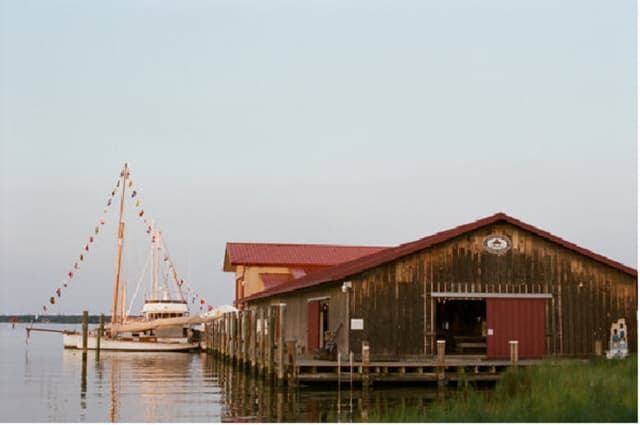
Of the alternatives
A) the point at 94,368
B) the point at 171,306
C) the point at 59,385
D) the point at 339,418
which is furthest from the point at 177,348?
the point at 339,418

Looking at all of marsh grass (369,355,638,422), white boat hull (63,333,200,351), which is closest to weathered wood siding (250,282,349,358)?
marsh grass (369,355,638,422)

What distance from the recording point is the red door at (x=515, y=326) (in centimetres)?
3062

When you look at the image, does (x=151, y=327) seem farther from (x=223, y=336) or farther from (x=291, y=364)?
(x=291, y=364)

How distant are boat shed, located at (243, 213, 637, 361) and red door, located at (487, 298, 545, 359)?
34mm

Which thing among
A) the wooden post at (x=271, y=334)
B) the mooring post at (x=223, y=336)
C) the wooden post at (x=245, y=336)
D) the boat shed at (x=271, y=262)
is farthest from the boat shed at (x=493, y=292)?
the boat shed at (x=271, y=262)

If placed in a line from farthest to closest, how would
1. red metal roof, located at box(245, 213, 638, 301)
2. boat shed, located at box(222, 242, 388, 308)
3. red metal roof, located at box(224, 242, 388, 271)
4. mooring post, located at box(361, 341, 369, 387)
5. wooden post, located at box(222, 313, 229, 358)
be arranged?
1. red metal roof, located at box(224, 242, 388, 271)
2. boat shed, located at box(222, 242, 388, 308)
3. wooden post, located at box(222, 313, 229, 358)
4. red metal roof, located at box(245, 213, 638, 301)
5. mooring post, located at box(361, 341, 369, 387)

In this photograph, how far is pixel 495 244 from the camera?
30.7 m

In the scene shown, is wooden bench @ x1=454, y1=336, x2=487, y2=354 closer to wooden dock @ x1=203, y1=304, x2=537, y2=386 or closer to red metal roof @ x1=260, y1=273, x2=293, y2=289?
wooden dock @ x1=203, y1=304, x2=537, y2=386

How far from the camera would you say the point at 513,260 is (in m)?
30.8

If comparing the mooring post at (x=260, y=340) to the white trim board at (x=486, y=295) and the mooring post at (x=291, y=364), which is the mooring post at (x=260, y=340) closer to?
the mooring post at (x=291, y=364)

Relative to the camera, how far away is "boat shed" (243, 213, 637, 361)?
29.6 metres

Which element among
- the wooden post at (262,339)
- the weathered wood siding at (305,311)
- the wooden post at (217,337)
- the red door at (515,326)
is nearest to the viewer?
the weathered wood siding at (305,311)

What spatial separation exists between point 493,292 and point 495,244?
164 centimetres

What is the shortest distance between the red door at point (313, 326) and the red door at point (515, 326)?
22.9 ft
